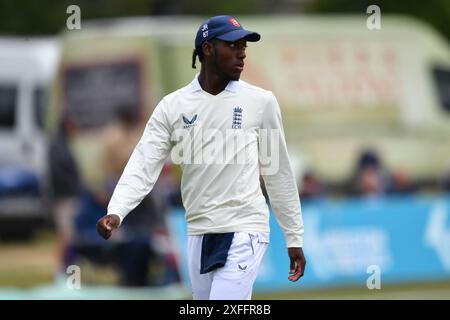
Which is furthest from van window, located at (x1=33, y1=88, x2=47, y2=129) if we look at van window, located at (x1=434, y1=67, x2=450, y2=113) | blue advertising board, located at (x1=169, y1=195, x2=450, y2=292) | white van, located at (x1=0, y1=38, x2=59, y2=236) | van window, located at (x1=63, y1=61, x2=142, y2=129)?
blue advertising board, located at (x1=169, y1=195, x2=450, y2=292)

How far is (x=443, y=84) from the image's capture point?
63.8ft

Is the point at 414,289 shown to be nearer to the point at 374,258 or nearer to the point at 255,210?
the point at 374,258

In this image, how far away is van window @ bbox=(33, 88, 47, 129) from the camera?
24.0 meters

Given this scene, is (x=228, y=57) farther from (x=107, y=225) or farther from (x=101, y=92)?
(x=101, y=92)

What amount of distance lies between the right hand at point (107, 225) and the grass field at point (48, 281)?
629 cm

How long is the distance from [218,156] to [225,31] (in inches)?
26.0

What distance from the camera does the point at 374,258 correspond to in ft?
51.1

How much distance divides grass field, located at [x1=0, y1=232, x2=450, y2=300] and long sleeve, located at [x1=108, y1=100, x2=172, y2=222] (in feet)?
20.0

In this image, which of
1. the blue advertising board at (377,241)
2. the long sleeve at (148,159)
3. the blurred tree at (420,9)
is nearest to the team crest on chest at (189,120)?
the long sleeve at (148,159)

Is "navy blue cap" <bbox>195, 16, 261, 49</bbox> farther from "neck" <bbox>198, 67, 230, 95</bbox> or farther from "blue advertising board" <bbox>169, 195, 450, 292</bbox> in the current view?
"blue advertising board" <bbox>169, 195, 450, 292</bbox>

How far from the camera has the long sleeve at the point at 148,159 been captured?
7.18 metres

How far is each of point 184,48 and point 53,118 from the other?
2.43 m

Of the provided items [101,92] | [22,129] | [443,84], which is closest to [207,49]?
[101,92]

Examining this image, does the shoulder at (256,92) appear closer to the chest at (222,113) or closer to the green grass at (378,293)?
the chest at (222,113)
